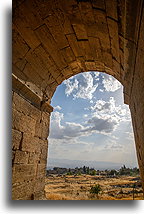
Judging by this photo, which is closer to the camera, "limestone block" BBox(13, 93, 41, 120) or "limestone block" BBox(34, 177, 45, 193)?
"limestone block" BBox(13, 93, 41, 120)

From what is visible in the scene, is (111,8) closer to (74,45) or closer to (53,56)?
(74,45)

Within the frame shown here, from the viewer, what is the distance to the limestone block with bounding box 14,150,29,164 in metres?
3.10

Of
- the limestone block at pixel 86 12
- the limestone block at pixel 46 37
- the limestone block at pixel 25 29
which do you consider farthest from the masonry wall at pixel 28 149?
the limestone block at pixel 86 12

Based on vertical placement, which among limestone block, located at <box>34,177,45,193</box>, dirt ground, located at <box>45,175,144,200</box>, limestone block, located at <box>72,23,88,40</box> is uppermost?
limestone block, located at <box>72,23,88,40</box>

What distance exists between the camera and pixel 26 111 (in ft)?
11.5

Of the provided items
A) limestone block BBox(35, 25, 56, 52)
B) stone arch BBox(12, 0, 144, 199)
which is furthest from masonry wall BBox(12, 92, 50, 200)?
limestone block BBox(35, 25, 56, 52)

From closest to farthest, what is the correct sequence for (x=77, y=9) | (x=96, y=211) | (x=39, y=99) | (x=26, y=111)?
(x=96, y=211), (x=77, y=9), (x=26, y=111), (x=39, y=99)

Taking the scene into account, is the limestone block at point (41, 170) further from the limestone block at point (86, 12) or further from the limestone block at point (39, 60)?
the limestone block at point (86, 12)

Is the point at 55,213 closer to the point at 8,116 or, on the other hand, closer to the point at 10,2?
the point at 8,116

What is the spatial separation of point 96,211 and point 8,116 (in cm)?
186

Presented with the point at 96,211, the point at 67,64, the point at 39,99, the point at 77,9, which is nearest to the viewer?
the point at 96,211

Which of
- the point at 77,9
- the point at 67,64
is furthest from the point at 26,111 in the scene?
the point at 77,9

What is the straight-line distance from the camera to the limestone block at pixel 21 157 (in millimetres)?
3096

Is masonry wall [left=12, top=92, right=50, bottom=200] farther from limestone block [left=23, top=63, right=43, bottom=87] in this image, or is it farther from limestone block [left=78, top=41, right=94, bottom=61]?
limestone block [left=78, top=41, right=94, bottom=61]
